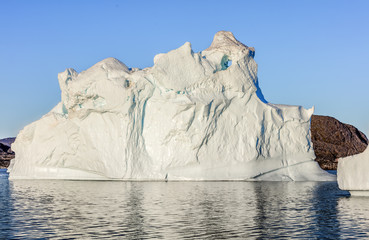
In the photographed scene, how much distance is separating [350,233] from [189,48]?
16.4 m

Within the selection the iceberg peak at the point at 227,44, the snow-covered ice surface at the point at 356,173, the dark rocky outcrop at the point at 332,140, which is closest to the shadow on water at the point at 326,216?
the snow-covered ice surface at the point at 356,173

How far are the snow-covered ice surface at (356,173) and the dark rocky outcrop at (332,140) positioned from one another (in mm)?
47413

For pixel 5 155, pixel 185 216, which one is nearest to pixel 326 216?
pixel 185 216

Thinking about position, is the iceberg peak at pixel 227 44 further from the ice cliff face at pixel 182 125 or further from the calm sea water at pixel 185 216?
the calm sea water at pixel 185 216

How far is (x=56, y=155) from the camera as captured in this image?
26016mm

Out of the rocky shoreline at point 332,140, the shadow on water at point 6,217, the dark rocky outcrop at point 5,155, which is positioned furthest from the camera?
the dark rocky outcrop at point 5,155

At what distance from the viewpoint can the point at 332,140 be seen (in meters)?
65.6

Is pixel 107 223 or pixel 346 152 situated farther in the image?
pixel 346 152

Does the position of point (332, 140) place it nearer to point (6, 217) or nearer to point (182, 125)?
point (182, 125)

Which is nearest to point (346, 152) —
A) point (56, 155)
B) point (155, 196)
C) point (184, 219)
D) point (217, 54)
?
point (217, 54)

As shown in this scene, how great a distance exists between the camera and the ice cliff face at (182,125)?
23.8 metres

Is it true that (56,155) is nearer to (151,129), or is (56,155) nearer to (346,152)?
(151,129)

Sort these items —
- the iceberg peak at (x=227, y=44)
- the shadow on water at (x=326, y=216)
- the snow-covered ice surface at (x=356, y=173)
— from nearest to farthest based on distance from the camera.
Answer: the shadow on water at (x=326, y=216) < the snow-covered ice surface at (x=356, y=173) < the iceberg peak at (x=227, y=44)

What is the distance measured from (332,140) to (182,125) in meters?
46.8
